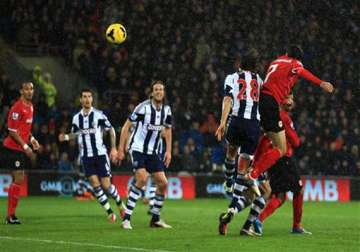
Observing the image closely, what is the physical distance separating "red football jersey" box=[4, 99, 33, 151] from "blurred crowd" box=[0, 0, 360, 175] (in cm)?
1065

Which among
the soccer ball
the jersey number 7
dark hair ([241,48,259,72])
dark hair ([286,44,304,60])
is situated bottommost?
the jersey number 7

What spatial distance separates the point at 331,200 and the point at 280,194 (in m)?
13.7

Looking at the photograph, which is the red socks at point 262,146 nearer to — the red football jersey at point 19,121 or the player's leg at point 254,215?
the player's leg at point 254,215

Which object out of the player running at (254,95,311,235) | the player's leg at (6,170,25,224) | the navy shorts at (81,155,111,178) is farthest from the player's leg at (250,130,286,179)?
the player's leg at (6,170,25,224)

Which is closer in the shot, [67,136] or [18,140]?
[18,140]

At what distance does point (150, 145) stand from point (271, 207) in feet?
7.33

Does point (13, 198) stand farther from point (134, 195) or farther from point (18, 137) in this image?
point (134, 195)

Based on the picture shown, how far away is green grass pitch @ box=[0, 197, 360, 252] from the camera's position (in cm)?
1070

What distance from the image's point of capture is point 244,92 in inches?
491

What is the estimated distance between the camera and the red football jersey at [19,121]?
14.7m

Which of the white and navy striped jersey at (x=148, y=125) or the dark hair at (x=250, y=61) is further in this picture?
the white and navy striped jersey at (x=148, y=125)

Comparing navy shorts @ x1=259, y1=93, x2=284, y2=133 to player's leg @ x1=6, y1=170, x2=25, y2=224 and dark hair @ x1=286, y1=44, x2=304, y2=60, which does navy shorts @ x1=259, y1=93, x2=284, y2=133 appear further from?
player's leg @ x1=6, y1=170, x2=25, y2=224

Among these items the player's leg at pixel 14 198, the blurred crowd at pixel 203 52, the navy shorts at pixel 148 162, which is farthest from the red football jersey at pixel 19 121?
the blurred crowd at pixel 203 52

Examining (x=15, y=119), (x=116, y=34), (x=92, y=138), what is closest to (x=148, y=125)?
(x=92, y=138)
